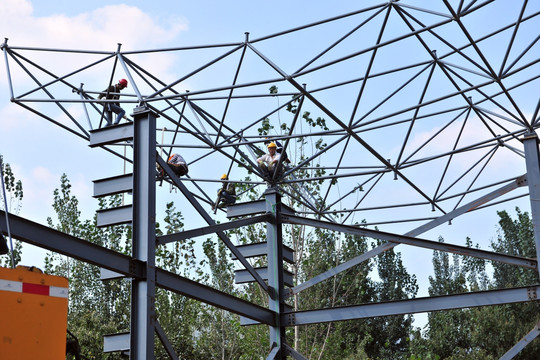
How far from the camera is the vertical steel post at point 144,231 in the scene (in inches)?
447

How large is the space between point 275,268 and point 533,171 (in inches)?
252

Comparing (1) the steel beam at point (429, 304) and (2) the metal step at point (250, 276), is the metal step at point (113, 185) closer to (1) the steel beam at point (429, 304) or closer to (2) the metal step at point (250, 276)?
(2) the metal step at point (250, 276)

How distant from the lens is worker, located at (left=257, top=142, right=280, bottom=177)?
17922 millimetres

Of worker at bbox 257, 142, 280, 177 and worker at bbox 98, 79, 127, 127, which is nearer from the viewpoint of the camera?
worker at bbox 98, 79, 127, 127

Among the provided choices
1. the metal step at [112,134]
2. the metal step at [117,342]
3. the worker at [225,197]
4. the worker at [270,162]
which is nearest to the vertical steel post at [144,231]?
the metal step at [112,134]

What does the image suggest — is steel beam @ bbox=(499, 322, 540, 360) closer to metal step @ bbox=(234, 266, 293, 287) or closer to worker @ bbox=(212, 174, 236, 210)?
metal step @ bbox=(234, 266, 293, 287)

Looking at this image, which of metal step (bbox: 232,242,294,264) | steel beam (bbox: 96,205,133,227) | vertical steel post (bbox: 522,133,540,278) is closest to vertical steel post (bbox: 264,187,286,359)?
metal step (bbox: 232,242,294,264)

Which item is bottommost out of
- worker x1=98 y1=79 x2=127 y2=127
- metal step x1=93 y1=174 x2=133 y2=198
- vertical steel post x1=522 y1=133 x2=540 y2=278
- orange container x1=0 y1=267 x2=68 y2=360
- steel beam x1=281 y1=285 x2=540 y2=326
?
orange container x1=0 y1=267 x2=68 y2=360

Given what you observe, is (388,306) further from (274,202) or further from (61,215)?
(61,215)

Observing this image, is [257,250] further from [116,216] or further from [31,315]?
[31,315]

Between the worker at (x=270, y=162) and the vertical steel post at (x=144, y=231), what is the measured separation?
5.71 metres

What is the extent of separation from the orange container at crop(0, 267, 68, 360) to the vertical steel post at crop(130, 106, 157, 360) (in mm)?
5024

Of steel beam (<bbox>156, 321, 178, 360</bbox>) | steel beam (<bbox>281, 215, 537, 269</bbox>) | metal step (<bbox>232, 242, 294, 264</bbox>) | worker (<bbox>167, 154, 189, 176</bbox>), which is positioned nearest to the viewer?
steel beam (<bbox>156, 321, 178, 360</bbox>)

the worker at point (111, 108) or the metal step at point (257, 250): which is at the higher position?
the worker at point (111, 108)
